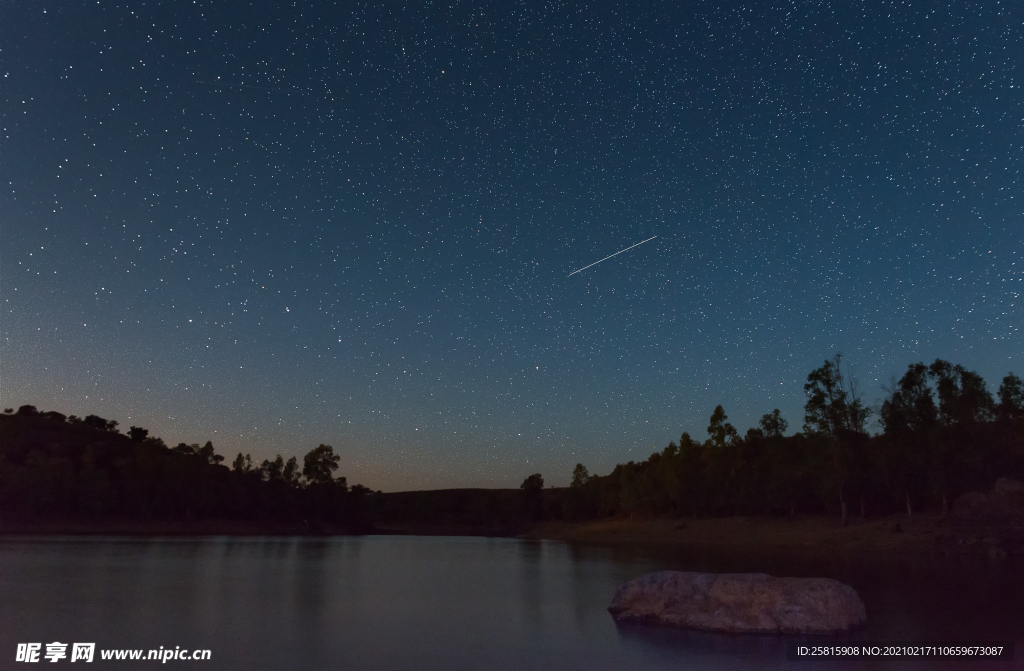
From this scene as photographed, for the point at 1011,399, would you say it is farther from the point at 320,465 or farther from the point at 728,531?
the point at 320,465

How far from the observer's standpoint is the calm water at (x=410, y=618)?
13266 millimetres

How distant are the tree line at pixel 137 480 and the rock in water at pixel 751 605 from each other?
94.6 m

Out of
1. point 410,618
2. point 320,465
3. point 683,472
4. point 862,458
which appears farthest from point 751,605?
point 320,465

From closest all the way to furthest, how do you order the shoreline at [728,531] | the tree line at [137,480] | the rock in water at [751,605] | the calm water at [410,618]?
the calm water at [410,618], the rock in water at [751,605], the shoreline at [728,531], the tree line at [137,480]

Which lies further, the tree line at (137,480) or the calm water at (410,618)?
the tree line at (137,480)

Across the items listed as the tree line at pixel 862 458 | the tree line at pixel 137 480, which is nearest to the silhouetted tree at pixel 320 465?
the tree line at pixel 137 480

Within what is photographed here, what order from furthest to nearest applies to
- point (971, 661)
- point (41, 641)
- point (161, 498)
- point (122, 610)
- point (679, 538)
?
point (161, 498)
point (679, 538)
point (122, 610)
point (41, 641)
point (971, 661)

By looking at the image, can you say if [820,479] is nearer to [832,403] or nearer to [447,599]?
[832,403]

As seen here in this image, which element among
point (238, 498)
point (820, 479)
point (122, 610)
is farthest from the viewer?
point (238, 498)

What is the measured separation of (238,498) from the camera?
11725cm

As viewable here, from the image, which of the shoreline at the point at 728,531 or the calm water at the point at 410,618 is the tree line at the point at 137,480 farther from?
the calm water at the point at 410,618

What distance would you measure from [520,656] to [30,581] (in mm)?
21600

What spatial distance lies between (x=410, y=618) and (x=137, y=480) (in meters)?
100

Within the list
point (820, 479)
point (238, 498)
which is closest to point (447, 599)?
point (820, 479)
